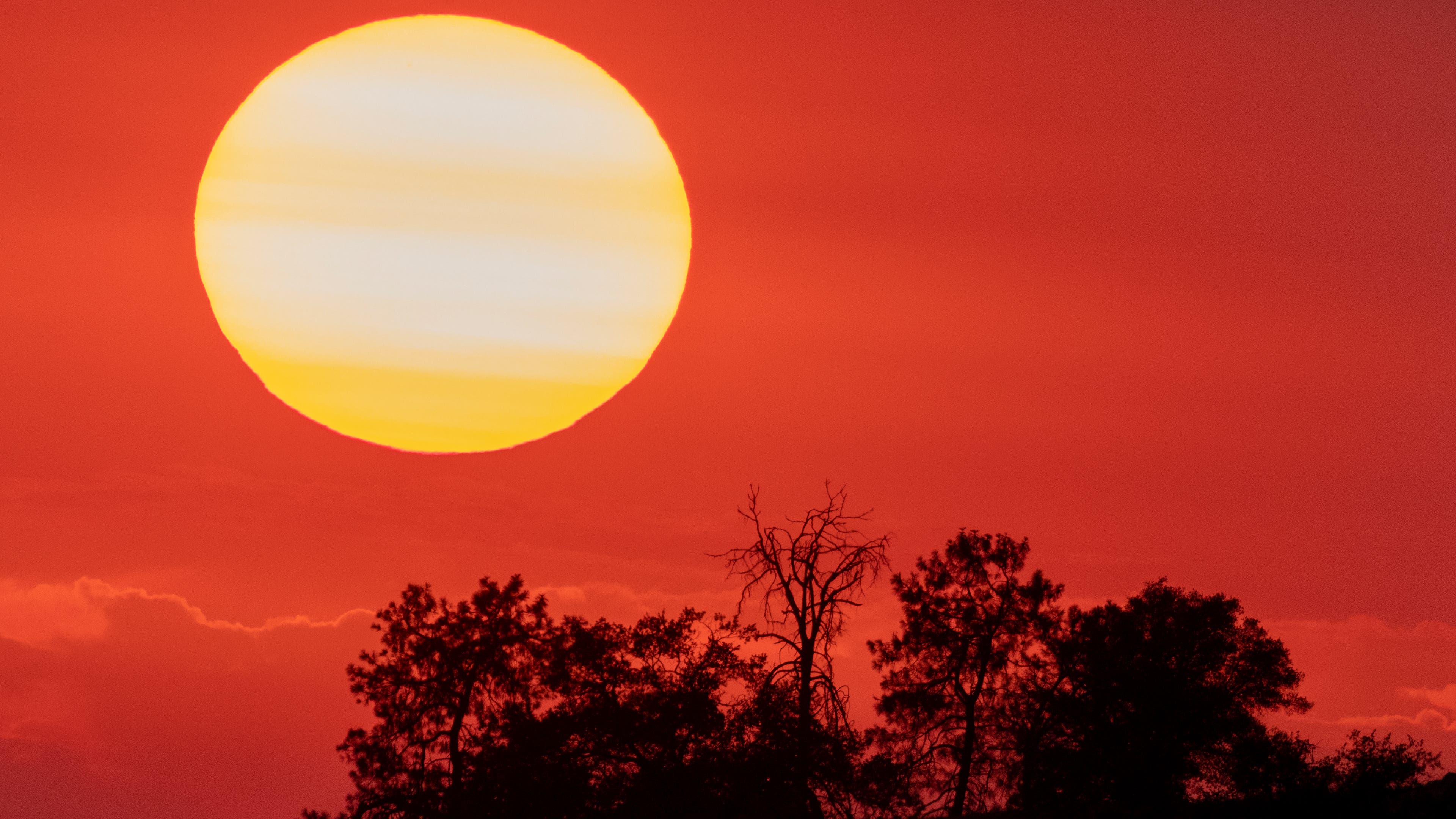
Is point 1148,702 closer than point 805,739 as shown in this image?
No

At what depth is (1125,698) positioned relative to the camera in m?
50.0

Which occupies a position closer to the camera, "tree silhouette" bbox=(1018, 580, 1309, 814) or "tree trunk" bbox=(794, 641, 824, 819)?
"tree trunk" bbox=(794, 641, 824, 819)

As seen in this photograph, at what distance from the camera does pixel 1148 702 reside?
50281 mm

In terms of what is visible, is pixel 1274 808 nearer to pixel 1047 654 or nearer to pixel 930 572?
pixel 1047 654

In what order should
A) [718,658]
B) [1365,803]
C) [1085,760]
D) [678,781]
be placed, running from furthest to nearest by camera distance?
[1085,760] → [1365,803] → [718,658] → [678,781]

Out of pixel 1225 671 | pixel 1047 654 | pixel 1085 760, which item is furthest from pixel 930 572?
pixel 1225 671

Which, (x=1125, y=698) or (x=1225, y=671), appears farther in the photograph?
(x=1225, y=671)

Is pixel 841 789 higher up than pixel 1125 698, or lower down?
lower down

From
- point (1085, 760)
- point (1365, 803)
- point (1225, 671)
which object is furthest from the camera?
point (1225, 671)

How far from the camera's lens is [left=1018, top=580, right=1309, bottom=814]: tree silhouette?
48156 millimetres

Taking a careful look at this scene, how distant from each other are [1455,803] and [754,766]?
20.3m

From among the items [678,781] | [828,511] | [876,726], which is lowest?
[678,781]

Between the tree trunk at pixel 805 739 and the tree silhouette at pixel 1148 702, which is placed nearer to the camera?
the tree trunk at pixel 805 739

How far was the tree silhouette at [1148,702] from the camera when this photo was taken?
48156 millimetres
